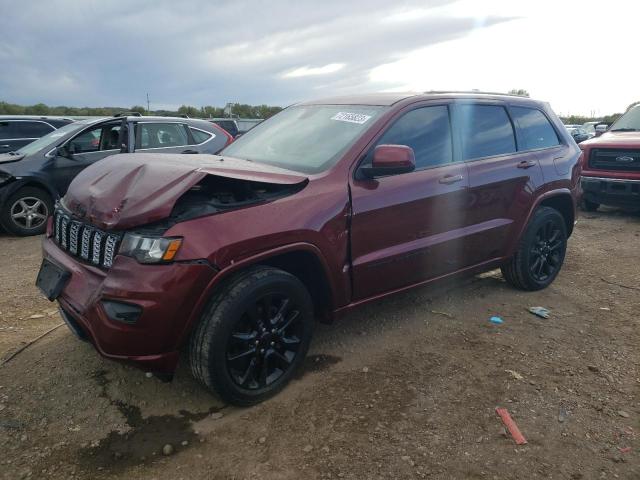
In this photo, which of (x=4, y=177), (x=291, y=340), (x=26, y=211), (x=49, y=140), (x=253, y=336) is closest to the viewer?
(x=253, y=336)

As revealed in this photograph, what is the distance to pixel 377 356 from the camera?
343 cm

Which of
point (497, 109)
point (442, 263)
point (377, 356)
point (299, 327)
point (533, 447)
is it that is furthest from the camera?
point (497, 109)

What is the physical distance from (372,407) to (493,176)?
7.12ft

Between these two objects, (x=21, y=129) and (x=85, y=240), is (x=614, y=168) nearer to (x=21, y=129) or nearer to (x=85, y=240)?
(x=85, y=240)

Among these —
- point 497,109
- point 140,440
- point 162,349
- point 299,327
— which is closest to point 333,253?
point 299,327

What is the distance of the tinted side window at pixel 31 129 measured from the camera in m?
10.7

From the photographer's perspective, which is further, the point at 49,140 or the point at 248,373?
the point at 49,140

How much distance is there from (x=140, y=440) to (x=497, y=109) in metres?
3.70

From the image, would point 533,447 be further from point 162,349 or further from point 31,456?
point 31,456

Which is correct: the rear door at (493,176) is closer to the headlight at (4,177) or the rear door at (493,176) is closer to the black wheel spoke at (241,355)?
the black wheel spoke at (241,355)

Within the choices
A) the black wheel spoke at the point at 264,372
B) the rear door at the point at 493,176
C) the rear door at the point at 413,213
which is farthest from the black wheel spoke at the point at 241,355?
the rear door at the point at 493,176

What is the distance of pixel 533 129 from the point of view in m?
4.49

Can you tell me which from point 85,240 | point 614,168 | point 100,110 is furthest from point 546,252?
point 100,110

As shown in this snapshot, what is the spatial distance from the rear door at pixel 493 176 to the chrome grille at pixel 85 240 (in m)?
2.60
